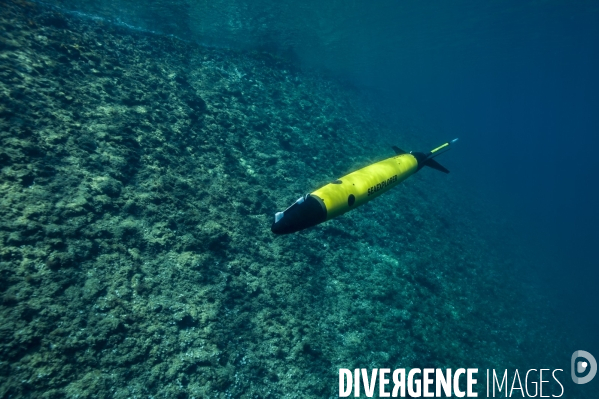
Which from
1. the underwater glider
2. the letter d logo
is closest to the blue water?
the letter d logo

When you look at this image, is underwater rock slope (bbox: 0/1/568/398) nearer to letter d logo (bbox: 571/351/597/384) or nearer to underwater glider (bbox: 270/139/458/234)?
underwater glider (bbox: 270/139/458/234)

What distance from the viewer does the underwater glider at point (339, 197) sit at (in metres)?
4.58

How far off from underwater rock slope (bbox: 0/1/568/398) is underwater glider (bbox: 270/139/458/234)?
8.39 feet

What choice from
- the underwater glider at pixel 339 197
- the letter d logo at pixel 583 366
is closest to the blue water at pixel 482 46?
the letter d logo at pixel 583 366

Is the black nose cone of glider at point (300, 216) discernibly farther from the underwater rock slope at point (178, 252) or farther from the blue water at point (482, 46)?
the blue water at point (482, 46)

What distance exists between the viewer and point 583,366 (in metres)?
13.5

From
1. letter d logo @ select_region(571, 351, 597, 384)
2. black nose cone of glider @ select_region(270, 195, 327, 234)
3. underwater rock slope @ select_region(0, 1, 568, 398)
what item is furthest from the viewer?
letter d logo @ select_region(571, 351, 597, 384)

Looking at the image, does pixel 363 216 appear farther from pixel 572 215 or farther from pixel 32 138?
pixel 572 215

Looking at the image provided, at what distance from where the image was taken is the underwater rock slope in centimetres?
423

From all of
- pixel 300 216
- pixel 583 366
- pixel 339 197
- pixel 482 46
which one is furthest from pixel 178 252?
pixel 482 46

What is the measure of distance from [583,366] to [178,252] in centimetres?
2003

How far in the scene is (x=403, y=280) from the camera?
8.95 m

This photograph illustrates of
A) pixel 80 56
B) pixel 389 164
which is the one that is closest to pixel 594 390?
pixel 389 164

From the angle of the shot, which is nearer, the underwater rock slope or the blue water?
the underwater rock slope
